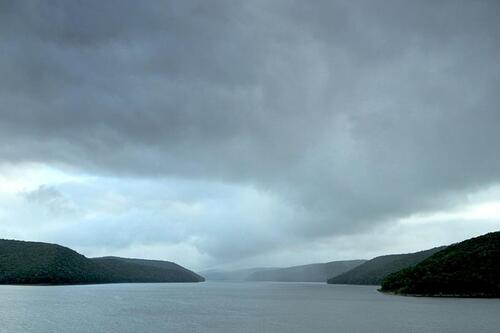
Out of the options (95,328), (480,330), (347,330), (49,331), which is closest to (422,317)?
(480,330)

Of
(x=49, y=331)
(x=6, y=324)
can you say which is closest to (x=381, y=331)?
(x=49, y=331)

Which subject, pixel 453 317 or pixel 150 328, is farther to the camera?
pixel 453 317

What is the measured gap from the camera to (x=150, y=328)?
357 ft

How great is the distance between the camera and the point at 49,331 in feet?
331

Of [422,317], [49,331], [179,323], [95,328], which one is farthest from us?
[422,317]

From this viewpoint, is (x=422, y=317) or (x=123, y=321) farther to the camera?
(x=422, y=317)

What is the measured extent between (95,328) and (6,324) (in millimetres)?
23407

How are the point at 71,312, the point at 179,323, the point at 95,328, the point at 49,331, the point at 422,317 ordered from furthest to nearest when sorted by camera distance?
the point at 71,312 < the point at 422,317 < the point at 179,323 < the point at 95,328 < the point at 49,331

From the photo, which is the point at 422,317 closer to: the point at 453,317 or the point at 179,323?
the point at 453,317

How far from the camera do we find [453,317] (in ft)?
447

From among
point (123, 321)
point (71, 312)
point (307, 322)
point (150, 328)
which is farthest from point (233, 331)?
point (71, 312)

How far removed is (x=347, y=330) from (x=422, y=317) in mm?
41471

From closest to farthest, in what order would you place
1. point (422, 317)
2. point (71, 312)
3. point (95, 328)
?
point (95, 328) → point (422, 317) → point (71, 312)

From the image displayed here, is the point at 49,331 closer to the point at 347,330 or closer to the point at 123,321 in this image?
the point at 123,321
